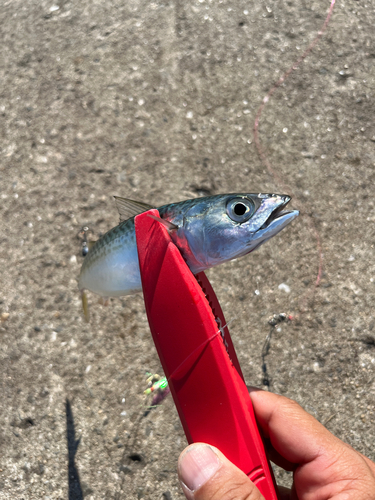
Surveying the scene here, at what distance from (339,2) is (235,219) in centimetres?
277

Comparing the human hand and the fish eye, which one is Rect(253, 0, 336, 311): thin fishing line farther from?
the fish eye

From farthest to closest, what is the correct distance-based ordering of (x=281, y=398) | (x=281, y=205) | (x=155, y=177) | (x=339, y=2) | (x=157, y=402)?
(x=339, y=2), (x=155, y=177), (x=157, y=402), (x=281, y=398), (x=281, y=205)

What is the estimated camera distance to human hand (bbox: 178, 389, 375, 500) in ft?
5.29

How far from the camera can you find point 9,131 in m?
3.10

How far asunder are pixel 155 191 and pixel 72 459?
1.90m

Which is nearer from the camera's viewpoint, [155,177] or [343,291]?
[343,291]

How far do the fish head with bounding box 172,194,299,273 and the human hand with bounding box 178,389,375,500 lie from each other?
2.77 ft

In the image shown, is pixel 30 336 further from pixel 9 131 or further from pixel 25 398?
pixel 9 131

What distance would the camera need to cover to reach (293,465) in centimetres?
206

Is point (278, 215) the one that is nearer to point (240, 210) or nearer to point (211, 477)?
point (240, 210)

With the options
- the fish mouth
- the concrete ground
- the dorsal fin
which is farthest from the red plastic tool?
the concrete ground

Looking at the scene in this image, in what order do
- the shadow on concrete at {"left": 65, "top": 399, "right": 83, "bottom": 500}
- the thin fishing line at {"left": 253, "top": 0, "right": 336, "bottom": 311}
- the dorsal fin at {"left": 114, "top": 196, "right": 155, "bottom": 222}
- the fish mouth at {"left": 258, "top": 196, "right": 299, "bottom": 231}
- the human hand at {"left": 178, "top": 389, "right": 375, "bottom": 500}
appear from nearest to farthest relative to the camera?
the fish mouth at {"left": 258, "top": 196, "right": 299, "bottom": 231} < the human hand at {"left": 178, "top": 389, "right": 375, "bottom": 500} < the dorsal fin at {"left": 114, "top": 196, "right": 155, "bottom": 222} < the shadow on concrete at {"left": 65, "top": 399, "right": 83, "bottom": 500} < the thin fishing line at {"left": 253, "top": 0, "right": 336, "bottom": 311}

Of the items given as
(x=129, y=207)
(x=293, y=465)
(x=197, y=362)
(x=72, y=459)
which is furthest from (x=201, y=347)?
(x=72, y=459)

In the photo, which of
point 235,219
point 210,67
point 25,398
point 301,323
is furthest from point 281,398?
point 210,67
